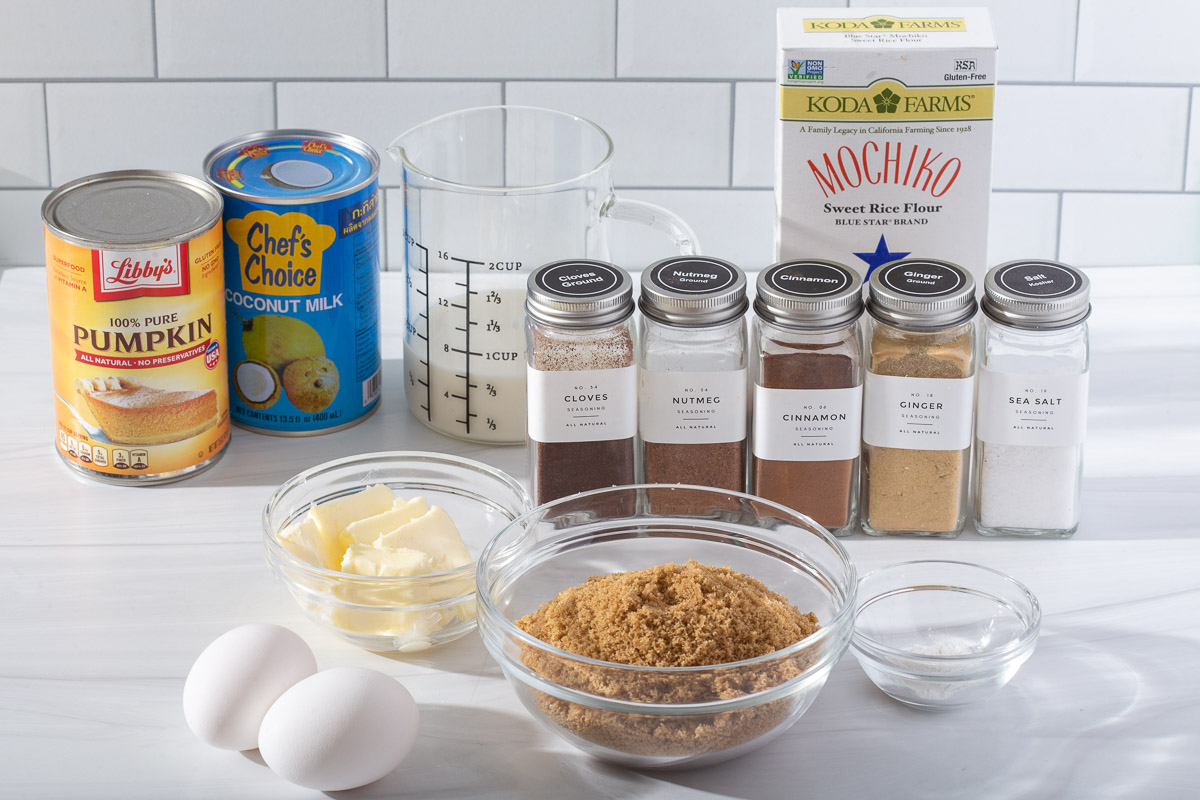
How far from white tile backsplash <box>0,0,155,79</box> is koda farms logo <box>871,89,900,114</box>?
0.83m

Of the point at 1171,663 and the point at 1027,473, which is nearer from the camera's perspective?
the point at 1171,663

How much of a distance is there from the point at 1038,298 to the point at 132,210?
69 cm

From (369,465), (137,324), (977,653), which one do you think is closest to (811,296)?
(977,653)

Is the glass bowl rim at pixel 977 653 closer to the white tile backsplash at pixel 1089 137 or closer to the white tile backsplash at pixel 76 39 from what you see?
the white tile backsplash at pixel 1089 137

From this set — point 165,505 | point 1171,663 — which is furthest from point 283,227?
point 1171,663

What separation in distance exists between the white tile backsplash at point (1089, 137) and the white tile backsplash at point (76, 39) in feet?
3.06

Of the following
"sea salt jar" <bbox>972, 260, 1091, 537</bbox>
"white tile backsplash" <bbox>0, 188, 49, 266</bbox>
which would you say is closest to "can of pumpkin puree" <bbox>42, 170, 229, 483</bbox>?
"white tile backsplash" <bbox>0, 188, 49, 266</bbox>

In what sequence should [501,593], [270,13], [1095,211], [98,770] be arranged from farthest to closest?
[1095,211]
[270,13]
[501,593]
[98,770]

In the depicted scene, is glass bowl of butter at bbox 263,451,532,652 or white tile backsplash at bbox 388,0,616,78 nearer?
glass bowl of butter at bbox 263,451,532,652

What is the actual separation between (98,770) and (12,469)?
0.43 metres

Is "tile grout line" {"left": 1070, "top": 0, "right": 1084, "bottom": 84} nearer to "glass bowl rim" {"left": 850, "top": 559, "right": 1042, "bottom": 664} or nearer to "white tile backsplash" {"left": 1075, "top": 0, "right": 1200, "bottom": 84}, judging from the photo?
"white tile backsplash" {"left": 1075, "top": 0, "right": 1200, "bottom": 84}

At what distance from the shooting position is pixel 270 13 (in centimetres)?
147

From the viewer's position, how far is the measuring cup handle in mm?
1154

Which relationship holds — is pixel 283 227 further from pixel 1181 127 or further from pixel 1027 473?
pixel 1181 127
